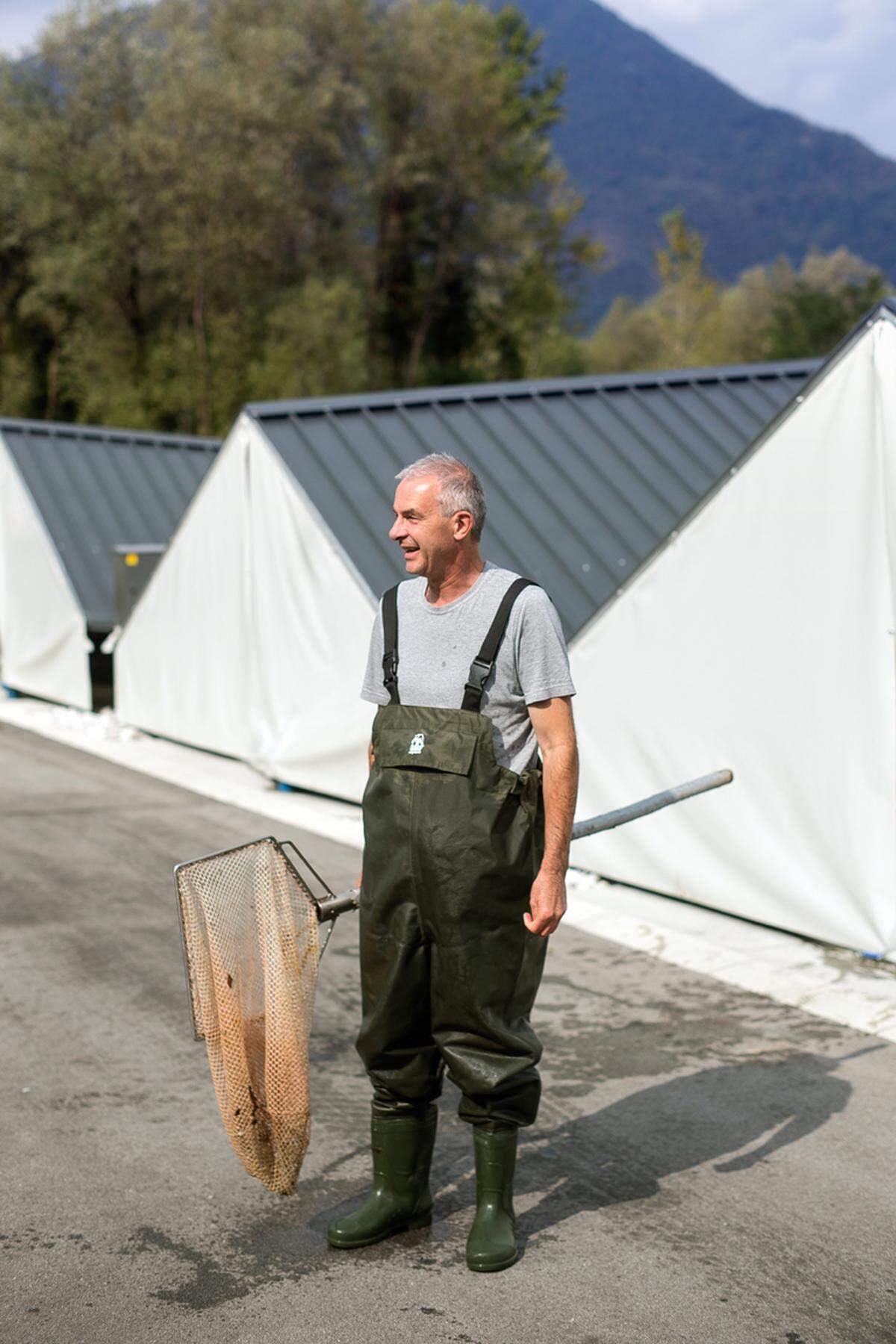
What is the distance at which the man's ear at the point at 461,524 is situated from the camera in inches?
131

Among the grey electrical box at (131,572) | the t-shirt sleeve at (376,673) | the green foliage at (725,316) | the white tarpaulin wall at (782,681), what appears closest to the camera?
the t-shirt sleeve at (376,673)

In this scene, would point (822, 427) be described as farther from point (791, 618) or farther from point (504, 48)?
point (504, 48)

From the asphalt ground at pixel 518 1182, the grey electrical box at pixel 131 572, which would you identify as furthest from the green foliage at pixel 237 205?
the asphalt ground at pixel 518 1182

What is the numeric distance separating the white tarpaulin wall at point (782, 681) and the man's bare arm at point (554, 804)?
2.93 m

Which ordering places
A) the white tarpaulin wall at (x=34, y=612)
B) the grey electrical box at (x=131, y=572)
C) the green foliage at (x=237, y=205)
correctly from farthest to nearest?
the green foliage at (x=237, y=205) → the white tarpaulin wall at (x=34, y=612) → the grey electrical box at (x=131, y=572)

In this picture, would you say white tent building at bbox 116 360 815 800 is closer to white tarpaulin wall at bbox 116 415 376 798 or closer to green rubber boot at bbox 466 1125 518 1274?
white tarpaulin wall at bbox 116 415 376 798

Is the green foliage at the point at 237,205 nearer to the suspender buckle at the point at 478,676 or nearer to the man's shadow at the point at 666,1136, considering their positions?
the man's shadow at the point at 666,1136

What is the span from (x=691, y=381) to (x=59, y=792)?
5.90 meters

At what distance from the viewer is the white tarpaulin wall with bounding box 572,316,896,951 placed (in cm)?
578

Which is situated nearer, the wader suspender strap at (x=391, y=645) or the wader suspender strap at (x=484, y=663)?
the wader suspender strap at (x=484, y=663)

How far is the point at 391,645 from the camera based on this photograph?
3.41 meters

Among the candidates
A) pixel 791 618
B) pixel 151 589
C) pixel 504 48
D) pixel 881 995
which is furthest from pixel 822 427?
pixel 504 48

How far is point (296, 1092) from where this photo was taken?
3395 millimetres

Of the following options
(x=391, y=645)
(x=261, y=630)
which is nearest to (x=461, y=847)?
(x=391, y=645)
